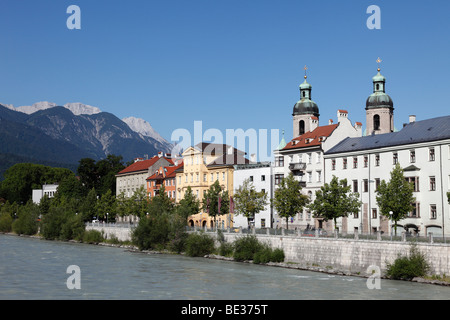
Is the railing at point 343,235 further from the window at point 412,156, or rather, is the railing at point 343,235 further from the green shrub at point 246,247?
the window at point 412,156

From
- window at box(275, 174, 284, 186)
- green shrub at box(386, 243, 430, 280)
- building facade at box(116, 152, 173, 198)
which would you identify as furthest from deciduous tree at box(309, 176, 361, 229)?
building facade at box(116, 152, 173, 198)

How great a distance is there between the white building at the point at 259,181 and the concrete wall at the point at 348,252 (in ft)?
76.9

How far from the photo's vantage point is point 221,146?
4077 inches

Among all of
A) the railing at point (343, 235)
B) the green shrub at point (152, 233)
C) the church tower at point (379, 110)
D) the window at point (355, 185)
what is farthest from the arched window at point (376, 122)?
the green shrub at point (152, 233)

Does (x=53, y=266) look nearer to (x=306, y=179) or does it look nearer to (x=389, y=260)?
(x=389, y=260)

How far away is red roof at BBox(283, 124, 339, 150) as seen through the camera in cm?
7775

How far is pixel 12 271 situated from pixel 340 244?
27897 millimetres

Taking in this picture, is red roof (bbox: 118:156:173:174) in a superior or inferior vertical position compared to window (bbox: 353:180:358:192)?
superior

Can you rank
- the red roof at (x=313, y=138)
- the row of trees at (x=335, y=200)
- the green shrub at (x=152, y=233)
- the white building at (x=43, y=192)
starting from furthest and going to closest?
the white building at (x=43, y=192) < the red roof at (x=313, y=138) < the green shrub at (x=152, y=233) < the row of trees at (x=335, y=200)

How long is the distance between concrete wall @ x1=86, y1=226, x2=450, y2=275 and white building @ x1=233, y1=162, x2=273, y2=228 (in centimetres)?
2343

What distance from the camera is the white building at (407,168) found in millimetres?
60812

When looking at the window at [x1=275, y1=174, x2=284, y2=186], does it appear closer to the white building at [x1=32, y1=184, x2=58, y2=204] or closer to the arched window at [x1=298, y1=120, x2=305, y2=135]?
the arched window at [x1=298, y1=120, x2=305, y2=135]

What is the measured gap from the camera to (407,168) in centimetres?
6366

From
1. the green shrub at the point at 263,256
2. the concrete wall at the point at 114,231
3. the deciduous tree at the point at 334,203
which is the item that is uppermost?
the deciduous tree at the point at 334,203
